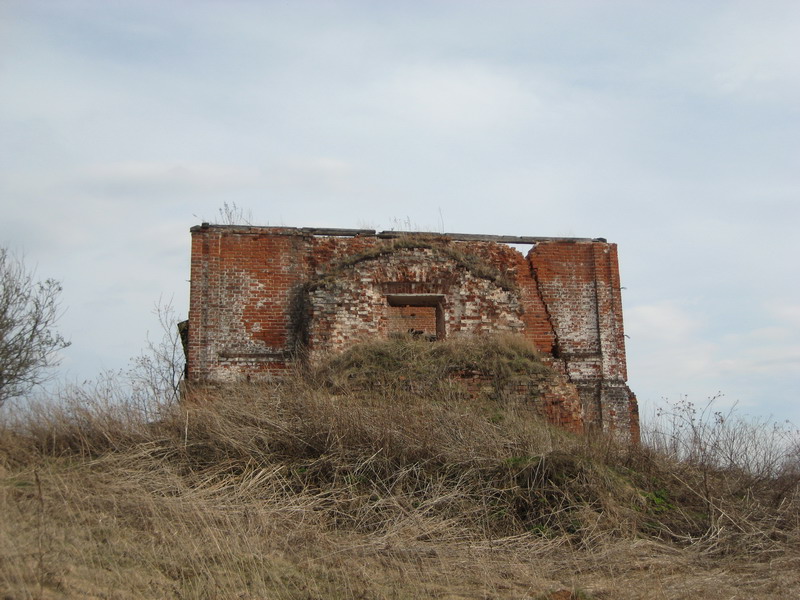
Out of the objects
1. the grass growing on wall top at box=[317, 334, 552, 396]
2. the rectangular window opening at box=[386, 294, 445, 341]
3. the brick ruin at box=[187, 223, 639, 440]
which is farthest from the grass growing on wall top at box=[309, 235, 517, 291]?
the grass growing on wall top at box=[317, 334, 552, 396]

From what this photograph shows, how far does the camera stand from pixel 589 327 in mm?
13539

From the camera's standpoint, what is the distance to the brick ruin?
12211 mm

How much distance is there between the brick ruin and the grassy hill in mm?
2394

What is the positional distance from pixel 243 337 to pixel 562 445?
5.87 m

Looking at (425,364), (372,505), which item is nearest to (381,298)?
(425,364)

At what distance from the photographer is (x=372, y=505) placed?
7238 mm

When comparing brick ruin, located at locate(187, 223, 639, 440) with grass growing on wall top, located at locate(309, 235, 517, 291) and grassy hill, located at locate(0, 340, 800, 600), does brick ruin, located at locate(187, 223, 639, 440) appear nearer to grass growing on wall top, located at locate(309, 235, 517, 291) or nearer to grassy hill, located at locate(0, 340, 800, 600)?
grass growing on wall top, located at locate(309, 235, 517, 291)

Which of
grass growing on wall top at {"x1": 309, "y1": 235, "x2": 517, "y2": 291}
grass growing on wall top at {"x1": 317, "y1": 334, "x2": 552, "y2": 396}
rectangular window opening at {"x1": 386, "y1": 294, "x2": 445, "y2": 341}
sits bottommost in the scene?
grass growing on wall top at {"x1": 317, "y1": 334, "x2": 552, "y2": 396}

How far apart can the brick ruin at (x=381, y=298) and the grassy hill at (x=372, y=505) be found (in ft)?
7.86

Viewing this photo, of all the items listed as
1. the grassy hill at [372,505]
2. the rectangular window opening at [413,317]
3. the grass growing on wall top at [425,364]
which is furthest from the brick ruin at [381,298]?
the grassy hill at [372,505]

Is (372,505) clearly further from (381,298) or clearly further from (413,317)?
(413,317)

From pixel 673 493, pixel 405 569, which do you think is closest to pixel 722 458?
pixel 673 493

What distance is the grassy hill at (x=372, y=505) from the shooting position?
5402mm

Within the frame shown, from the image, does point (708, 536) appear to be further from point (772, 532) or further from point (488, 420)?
point (488, 420)
